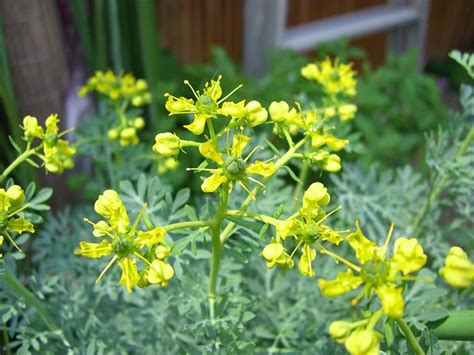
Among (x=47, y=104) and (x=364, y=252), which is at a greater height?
(x=364, y=252)

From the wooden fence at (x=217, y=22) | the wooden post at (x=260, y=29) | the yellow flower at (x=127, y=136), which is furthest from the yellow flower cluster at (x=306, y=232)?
Answer: the wooden post at (x=260, y=29)

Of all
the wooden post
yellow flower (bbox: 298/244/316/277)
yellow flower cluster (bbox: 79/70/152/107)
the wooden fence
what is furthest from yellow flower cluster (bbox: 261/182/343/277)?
the wooden post

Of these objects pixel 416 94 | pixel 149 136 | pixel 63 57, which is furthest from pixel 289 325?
pixel 416 94

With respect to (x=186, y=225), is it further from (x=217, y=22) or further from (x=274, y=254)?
(x=217, y=22)

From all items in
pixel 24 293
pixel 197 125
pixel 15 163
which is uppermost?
pixel 197 125

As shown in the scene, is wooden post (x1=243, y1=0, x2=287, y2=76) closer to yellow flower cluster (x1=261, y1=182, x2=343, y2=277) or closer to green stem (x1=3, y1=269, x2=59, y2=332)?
green stem (x1=3, y1=269, x2=59, y2=332)

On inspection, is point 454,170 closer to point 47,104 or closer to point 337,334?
point 337,334

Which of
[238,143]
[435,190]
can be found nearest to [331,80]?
[435,190]
